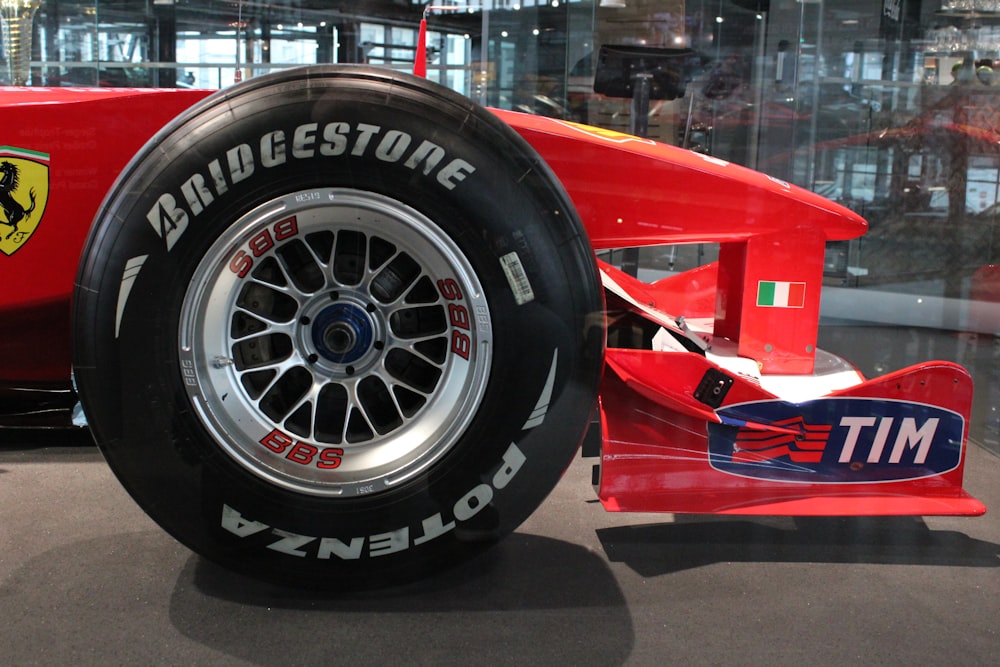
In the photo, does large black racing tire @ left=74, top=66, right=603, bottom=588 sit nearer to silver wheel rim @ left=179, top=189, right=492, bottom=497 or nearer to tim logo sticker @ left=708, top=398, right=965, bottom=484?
silver wheel rim @ left=179, top=189, right=492, bottom=497

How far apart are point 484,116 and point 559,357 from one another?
399 mm

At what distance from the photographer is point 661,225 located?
6.59ft

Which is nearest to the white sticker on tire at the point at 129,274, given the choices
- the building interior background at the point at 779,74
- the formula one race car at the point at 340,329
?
the formula one race car at the point at 340,329

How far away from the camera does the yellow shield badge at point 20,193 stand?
193 cm

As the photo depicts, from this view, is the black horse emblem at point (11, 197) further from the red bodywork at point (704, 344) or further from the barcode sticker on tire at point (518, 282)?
the barcode sticker on tire at point (518, 282)

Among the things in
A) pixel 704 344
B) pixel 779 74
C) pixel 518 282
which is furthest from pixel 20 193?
pixel 779 74

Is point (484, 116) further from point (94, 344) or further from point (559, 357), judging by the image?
point (94, 344)

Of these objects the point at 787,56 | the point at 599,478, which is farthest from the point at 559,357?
the point at 787,56

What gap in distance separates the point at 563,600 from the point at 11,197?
1.41m

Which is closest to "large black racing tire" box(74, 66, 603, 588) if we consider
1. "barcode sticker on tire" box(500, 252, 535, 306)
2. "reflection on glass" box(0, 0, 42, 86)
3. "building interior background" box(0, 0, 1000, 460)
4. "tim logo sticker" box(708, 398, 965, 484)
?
"barcode sticker on tire" box(500, 252, 535, 306)

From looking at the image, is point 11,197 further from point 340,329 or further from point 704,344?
point 704,344

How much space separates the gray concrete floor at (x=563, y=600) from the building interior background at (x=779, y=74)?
2880 mm

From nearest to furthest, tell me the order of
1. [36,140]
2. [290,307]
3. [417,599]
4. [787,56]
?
1. [417,599]
2. [290,307]
3. [36,140]
4. [787,56]

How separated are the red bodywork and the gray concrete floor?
114 millimetres
